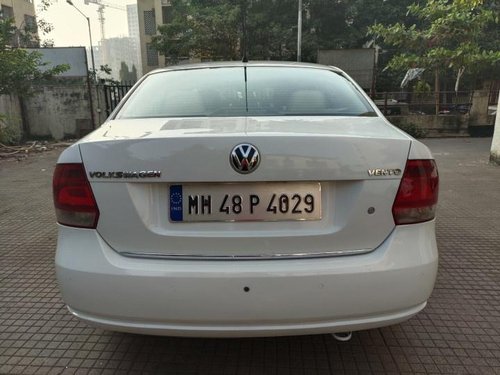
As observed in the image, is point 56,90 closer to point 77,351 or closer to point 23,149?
point 23,149

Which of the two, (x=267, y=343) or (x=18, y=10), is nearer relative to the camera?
(x=267, y=343)

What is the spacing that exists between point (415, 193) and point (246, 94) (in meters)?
1.14

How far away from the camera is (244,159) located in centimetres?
186

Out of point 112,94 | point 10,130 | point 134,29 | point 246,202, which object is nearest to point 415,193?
point 246,202

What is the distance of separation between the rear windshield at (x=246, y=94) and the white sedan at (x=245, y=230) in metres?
0.53

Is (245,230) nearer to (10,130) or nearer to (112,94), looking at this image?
(10,130)

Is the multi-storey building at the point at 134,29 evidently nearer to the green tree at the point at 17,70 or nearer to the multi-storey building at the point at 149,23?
the multi-storey building at the point at 149,23

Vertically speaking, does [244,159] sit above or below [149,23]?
below

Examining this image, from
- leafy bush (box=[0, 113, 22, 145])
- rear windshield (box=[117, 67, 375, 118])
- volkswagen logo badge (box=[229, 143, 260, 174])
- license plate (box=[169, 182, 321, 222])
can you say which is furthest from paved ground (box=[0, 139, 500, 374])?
leafy bush (box=[0, 113, 22, 145])

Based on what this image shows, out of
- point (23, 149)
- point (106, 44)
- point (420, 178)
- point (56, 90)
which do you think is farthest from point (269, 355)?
A: point (106, 44)

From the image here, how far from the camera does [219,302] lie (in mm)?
1859

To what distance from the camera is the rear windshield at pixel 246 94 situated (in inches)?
99.7

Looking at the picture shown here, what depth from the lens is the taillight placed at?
6.45 feet

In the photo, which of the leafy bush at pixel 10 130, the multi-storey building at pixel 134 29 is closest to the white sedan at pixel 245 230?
the leafy bush at pixel 10 130
